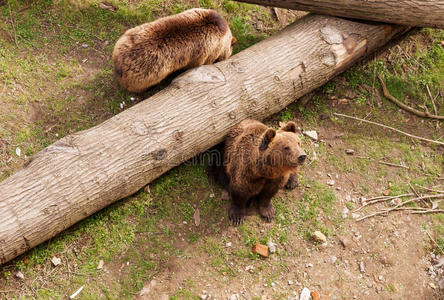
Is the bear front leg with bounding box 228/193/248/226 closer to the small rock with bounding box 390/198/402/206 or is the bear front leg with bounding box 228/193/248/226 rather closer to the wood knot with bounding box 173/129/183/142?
the wood knot with bounding box 173/129/183/142

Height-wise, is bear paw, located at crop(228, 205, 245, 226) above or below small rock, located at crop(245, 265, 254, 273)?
above

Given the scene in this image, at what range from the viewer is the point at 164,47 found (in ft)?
19.2

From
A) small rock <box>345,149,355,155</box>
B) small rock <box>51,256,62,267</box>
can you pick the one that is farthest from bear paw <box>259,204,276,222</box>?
small rock <box>51,256,62,267</box>

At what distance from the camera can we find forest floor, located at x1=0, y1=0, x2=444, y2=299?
5.03 metres

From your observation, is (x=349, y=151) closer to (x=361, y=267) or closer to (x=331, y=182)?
(x=331, y=182)

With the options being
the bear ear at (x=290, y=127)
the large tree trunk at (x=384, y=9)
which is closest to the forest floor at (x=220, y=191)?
the large tree trunk at (x=384, y=9)

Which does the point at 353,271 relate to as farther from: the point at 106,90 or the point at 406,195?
the point at 106,90

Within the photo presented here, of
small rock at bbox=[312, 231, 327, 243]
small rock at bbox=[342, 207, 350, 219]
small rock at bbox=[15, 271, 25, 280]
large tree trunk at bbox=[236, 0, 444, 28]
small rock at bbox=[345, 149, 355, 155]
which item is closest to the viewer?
small rock at bbox=[15, 271, 25, 280]

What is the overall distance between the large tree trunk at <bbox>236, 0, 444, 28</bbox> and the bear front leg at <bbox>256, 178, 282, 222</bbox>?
312 centimetres

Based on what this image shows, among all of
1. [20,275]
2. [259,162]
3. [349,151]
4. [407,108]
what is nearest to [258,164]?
[259,162]

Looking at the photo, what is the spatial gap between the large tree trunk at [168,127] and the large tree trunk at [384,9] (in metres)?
0.16

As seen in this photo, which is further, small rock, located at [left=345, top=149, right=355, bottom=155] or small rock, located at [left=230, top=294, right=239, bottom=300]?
small rock, located at [left=345, top=149, right=355, bottom=155]

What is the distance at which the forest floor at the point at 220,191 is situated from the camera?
16.5 ft

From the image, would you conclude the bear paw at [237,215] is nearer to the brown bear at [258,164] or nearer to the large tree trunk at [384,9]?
the brown bear at [258,164]
